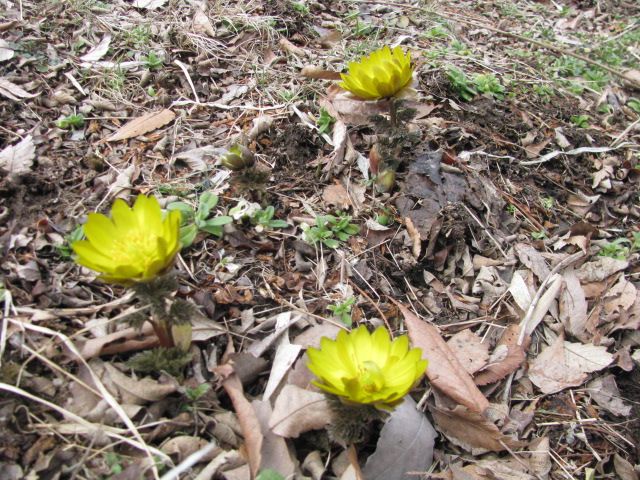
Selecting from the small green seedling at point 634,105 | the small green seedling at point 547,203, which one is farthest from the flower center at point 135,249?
the small green seedling at point 634,105

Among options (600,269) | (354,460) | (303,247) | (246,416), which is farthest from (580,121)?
(246,416)

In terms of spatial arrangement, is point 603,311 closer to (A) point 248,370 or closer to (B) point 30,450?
(A) point 248,370

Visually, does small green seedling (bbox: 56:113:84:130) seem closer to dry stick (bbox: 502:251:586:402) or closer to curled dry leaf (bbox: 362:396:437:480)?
curled dry leaf (bbox: 362:396:437:480)

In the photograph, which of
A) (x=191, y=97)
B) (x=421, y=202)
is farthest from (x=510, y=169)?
(x=191, y=97)

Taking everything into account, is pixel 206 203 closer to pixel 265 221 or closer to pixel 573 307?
pixel 265 221

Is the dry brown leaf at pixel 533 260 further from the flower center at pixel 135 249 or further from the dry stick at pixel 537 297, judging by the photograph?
the flower center at pixel 135 249
